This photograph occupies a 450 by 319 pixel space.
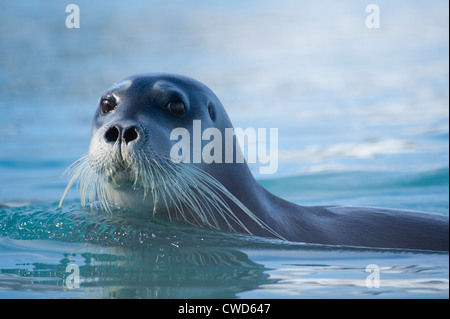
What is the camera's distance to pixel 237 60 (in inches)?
628

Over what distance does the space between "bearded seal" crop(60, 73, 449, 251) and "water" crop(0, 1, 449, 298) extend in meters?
0.15

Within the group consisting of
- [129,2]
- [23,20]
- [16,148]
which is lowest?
[16,148]

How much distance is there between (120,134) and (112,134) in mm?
62

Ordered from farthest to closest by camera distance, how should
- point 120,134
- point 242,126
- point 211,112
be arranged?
point 242,126, point 211,112, point 120,134

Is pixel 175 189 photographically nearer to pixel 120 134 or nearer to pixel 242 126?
pixel 120 134

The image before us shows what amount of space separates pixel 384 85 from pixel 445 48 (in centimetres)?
311

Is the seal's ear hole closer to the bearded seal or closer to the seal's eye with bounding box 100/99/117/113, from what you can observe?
the bearded seal

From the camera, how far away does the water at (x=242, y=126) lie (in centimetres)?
439

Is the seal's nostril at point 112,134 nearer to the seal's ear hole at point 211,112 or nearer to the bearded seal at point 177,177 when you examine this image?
the bearded seal at point 177,177

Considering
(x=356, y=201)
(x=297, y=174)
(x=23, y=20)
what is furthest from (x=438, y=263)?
(x=23, y=20)

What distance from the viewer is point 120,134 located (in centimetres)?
452

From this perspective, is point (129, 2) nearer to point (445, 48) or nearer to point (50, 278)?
point (445, 48)

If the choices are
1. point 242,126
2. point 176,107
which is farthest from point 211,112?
point 242,126

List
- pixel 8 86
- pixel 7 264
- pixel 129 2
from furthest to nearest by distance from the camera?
pixel 129 2
pixel 8 86
pixel 7 264
